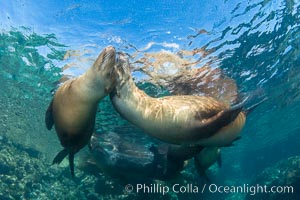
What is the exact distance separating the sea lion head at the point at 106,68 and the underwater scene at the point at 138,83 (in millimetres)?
16

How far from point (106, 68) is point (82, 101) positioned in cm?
83

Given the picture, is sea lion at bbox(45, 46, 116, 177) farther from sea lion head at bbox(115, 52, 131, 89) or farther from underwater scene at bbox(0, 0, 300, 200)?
sea lion head at bbox(115, 52, 131, 89)

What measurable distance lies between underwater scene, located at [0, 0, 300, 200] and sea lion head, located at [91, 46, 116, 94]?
0.02m

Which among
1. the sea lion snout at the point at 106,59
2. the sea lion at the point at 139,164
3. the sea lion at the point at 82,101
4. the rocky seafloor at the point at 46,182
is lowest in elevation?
the rocky seafloor at the point at 46,182

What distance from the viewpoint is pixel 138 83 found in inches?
476

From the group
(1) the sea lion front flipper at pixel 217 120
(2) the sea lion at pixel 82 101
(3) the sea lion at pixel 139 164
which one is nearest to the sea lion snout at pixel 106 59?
(2) the sea lion at pixel 82 101

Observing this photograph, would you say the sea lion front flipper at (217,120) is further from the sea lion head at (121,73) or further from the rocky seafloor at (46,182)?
the rocky seafloor at (46,182)

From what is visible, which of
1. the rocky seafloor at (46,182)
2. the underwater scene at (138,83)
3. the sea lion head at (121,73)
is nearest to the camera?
the sea lion head at (121,73)

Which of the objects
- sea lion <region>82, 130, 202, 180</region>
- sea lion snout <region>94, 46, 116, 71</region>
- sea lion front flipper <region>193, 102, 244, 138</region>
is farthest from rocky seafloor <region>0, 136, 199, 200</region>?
sea lion snout <region>94, 46, 116, 71</region>

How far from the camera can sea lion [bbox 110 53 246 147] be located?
425cm

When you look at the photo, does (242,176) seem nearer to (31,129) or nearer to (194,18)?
(31,129)

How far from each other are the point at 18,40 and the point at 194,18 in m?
6.16

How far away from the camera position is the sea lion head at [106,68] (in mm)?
3557

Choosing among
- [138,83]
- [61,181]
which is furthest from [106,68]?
[61,181]
